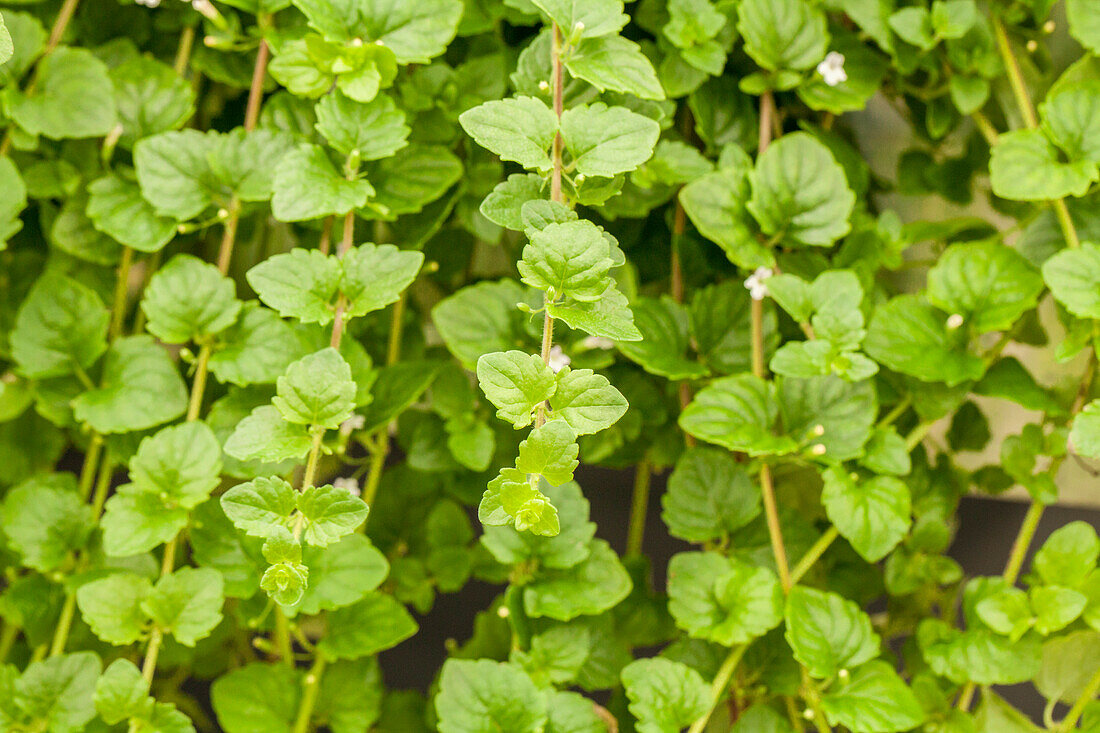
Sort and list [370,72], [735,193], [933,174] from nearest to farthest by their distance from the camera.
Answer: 1. [370,72]
2. [735,193]
3. [933,174]

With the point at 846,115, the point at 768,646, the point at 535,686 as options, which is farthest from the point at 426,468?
the point at 846,115

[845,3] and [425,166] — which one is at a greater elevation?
[845,3]

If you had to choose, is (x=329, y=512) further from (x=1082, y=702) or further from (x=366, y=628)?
(x=1082, y=702)

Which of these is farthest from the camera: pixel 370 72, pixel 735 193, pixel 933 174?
pixel 933 174

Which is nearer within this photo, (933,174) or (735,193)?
(735,193)

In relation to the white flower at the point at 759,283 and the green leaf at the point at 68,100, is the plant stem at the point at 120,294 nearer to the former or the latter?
the green leaf at the point at 68,100

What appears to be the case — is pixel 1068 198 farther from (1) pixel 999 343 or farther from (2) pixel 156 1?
(2) pixel 156 1

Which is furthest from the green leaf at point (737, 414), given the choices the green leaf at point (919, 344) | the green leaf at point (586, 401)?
the green leaf at point (586, 401)
